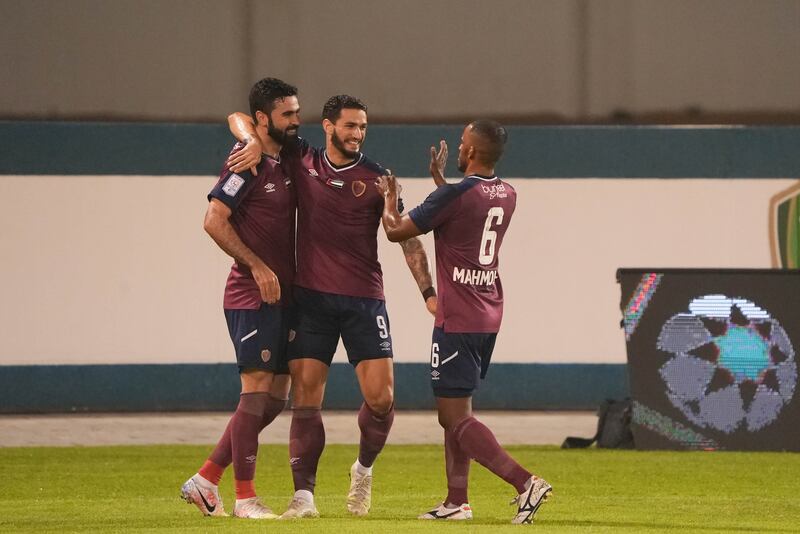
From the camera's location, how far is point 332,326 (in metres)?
7.36

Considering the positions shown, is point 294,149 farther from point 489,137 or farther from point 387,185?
point 489,137

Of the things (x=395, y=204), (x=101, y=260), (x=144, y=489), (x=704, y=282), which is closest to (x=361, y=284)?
(x=395, y=204)

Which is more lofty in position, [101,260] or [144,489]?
[101,260]

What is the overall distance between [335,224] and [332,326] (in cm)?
50

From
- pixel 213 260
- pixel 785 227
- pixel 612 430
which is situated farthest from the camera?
pixel 785 227

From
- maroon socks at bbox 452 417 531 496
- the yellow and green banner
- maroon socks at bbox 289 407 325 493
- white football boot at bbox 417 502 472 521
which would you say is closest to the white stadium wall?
the yellow and green banner

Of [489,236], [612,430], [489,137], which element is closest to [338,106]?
[489,137]

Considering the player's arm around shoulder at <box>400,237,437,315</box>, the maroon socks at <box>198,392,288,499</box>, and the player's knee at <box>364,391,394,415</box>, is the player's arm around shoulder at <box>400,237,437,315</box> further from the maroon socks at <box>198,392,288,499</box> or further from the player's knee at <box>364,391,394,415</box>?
the maroon socks at <box>198,392,288,499</box>

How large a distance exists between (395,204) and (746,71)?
8.19 meters

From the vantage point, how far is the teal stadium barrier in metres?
14.2

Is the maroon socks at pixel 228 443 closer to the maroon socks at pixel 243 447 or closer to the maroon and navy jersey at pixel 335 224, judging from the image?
the maroon socks at pixel 243 447

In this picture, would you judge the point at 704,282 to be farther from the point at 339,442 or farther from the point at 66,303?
the point at 66,303

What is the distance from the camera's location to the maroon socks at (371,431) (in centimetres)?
742

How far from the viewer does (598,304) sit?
14.4 metres
